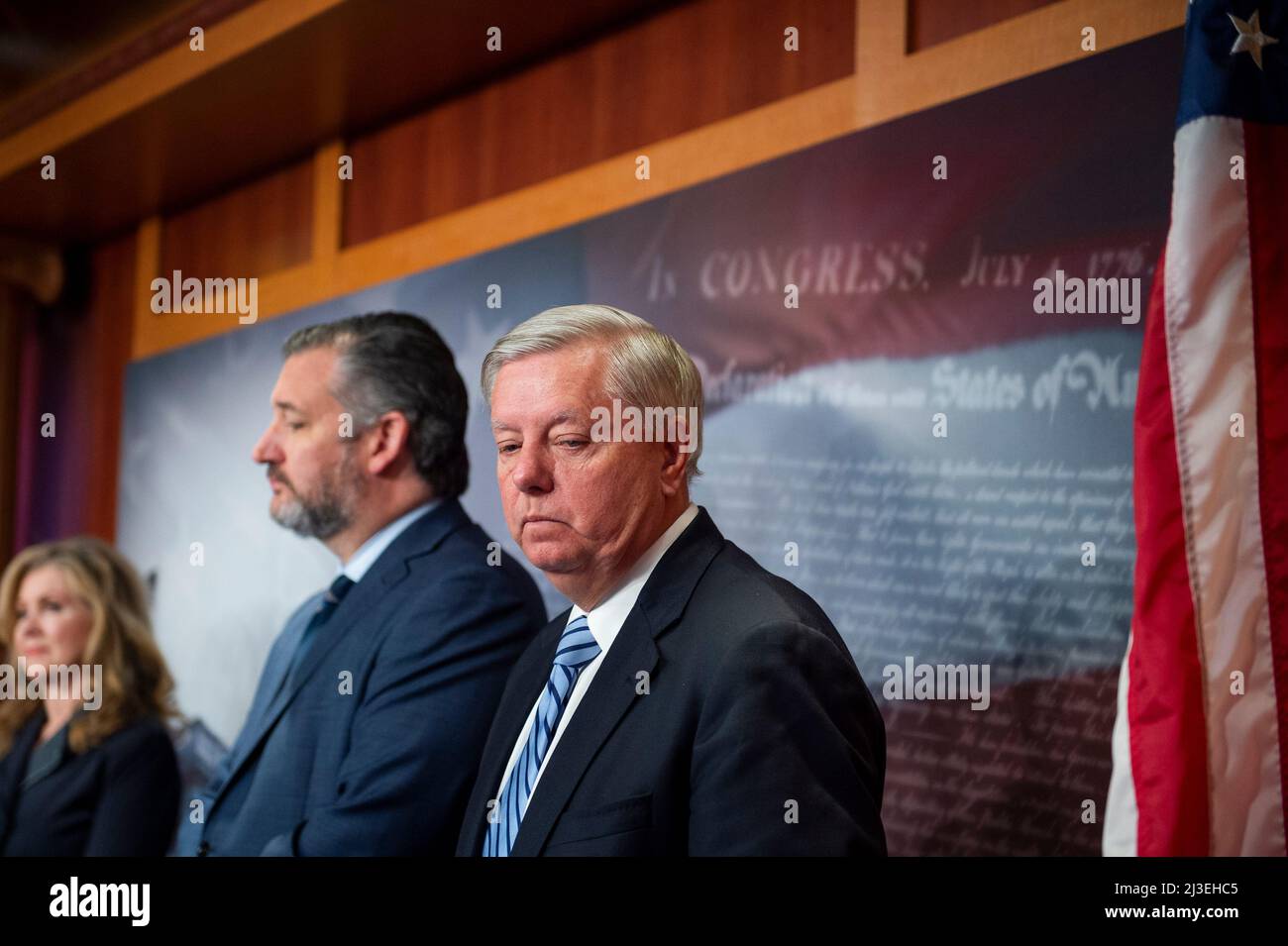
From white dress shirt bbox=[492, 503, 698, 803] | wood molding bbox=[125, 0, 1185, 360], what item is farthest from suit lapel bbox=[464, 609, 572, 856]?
wood molding bbox=[125, 0, 1185, 360]

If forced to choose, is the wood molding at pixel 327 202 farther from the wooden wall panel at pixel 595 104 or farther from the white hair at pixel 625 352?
the white hair at pixel 625 352

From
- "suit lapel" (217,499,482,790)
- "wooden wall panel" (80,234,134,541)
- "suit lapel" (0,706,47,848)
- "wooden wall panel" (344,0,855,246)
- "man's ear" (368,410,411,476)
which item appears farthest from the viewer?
"wooden wall panel" (80,234,134,541)

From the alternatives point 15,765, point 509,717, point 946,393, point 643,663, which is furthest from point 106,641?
point 946,393

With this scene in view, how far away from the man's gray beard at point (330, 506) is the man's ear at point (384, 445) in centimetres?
4

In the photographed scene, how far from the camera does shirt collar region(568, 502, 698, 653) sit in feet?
5.88

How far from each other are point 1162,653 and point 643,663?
0.75 m

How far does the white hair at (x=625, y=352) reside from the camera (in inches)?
70.0

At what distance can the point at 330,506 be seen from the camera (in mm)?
2389

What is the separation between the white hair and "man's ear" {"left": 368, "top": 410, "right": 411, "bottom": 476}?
0.58 m
